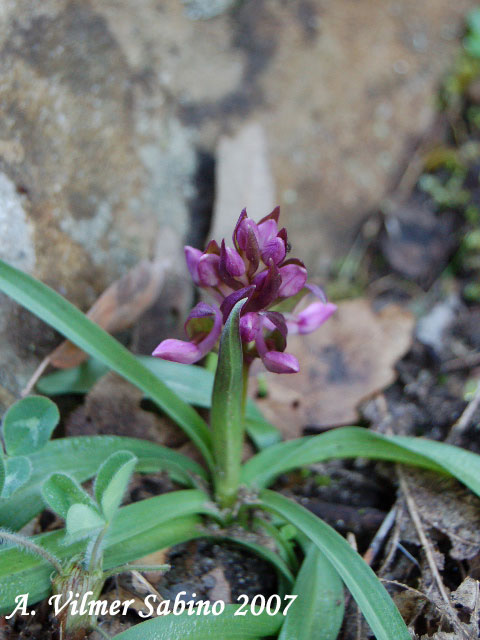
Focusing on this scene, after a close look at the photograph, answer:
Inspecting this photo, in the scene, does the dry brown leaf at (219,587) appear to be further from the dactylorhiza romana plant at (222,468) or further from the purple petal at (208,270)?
the purple petal at (208,270)

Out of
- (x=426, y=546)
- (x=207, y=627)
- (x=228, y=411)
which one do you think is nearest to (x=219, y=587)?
(x=207, y=627)

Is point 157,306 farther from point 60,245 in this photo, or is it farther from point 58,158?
point 58,158

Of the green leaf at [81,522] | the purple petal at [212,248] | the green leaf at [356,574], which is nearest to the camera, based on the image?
the green leaf at [81,522]

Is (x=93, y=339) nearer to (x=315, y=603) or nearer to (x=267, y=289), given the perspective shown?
(x=267, y=289)

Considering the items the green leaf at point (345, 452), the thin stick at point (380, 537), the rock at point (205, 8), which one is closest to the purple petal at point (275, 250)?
the green leaf at point (345, 452)

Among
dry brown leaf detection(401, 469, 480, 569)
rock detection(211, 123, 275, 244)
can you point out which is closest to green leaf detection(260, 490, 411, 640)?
dry brown leaf detection(401, 469, 480, 569)

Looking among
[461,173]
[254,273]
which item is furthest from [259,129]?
[254,273]
